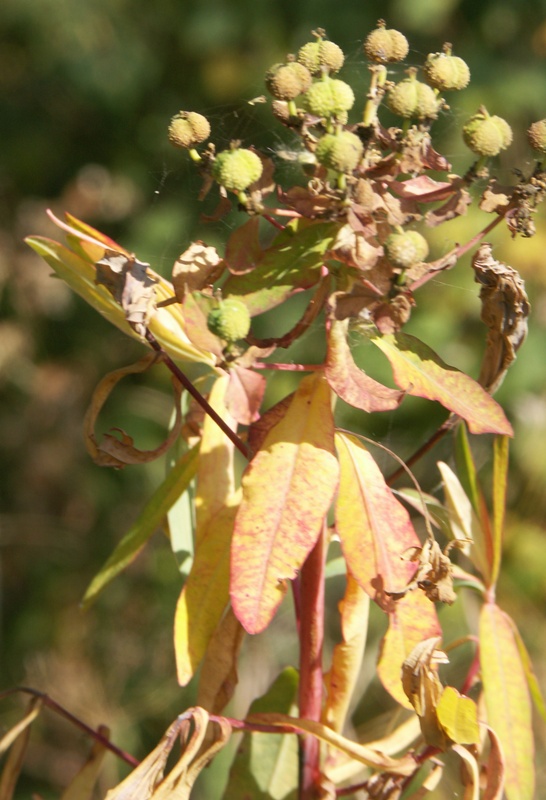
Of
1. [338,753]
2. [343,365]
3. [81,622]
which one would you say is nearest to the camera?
[343,365]

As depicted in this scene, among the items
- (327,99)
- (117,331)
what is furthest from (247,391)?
(117,331)

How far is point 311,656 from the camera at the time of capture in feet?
1.97

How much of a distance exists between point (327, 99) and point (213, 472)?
262 mm

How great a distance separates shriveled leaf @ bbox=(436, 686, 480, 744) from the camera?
0.51 metres

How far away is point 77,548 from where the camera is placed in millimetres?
2309

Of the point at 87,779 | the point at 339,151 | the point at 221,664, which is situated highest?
the point at 339,151

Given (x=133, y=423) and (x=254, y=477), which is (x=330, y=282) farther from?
(x=133, y=423)

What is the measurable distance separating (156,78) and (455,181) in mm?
1991

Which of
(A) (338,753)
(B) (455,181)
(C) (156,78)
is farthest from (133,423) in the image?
(B) (455,181)

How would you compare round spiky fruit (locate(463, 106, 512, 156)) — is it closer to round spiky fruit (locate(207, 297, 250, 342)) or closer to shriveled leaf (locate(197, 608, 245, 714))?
round spiky fruit (locate(207, 297, 250, 342))

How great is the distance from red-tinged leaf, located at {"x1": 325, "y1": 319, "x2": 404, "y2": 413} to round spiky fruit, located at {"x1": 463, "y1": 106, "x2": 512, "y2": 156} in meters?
0.12

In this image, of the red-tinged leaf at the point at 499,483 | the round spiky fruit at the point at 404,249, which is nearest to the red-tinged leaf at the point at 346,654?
the red-tinged leaf at the point at 499,483

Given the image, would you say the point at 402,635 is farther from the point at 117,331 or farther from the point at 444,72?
the point at 117,331

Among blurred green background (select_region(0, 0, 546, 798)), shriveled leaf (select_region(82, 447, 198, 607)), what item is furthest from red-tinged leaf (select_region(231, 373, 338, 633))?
blurred green background (select_region(0, 0, 546, 798))
